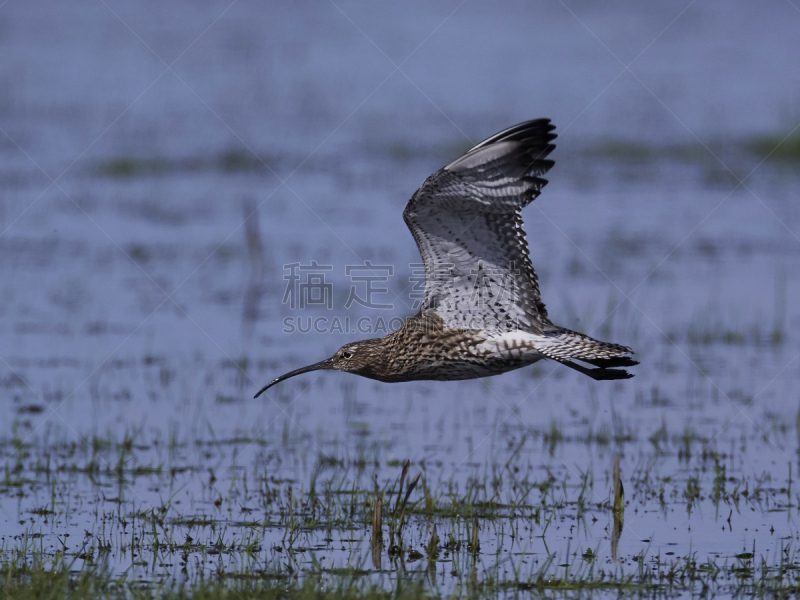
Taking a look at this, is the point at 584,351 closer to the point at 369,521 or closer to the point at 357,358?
the point at 357,358

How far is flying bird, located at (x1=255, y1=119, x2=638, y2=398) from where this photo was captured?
22.1 feet

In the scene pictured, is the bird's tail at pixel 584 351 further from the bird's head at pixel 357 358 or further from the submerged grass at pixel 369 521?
the bird's head at pixel 357 358

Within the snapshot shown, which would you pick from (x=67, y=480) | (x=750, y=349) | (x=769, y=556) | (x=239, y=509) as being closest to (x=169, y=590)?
(x=239, y=509)

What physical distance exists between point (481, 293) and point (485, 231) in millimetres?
456

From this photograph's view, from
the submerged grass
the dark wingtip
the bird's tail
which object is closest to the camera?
the submerged grass

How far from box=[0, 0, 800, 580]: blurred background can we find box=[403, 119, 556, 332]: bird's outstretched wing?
120 cm

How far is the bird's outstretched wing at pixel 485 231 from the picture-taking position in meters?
6.67

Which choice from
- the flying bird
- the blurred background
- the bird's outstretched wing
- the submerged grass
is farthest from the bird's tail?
the blurred background

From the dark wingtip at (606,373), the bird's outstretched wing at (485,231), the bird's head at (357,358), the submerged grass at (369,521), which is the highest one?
the bird's outstretched wing at (485,231)

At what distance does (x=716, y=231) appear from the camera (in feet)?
48.9

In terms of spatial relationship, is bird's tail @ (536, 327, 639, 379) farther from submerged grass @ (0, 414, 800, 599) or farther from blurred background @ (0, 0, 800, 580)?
blurred background @ (0, 0, 800, 580)

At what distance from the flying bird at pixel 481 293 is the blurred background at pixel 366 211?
36.1 inches

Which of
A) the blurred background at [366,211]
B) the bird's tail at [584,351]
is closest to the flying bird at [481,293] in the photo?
the bird's tail at [584,351]

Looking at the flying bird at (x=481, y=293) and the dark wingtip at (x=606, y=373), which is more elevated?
the flying bird at (x=481, y=293)
